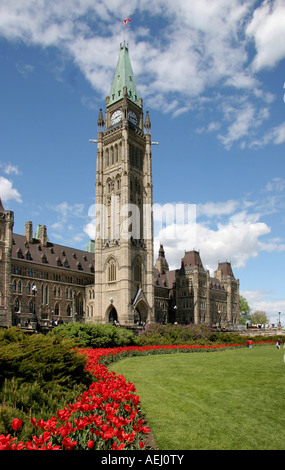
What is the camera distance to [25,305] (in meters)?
60.8

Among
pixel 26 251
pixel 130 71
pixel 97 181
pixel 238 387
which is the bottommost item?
pixel 238 387

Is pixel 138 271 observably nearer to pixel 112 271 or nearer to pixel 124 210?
pixel 112 271

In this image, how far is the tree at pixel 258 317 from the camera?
411 ft

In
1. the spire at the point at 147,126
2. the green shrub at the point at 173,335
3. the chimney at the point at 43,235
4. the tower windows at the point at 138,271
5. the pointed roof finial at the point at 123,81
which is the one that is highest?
the pointed roof finial at the point at 123,81

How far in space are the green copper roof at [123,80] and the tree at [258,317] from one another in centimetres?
8027

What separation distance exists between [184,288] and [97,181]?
34.9m

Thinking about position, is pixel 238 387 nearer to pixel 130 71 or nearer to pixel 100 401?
pixel 100 401

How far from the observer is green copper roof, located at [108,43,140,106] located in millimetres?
77000

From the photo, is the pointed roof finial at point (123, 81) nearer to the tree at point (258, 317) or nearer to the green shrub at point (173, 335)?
A: the green shrub at point (173, 335)

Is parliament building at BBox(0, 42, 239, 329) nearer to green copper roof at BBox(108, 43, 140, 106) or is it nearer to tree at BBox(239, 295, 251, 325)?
green copper roof at BBox(108, 43, 140, 106)

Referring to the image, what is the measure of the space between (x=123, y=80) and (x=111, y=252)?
113ft

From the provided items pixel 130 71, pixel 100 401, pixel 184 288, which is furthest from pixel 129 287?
pixel 100 401

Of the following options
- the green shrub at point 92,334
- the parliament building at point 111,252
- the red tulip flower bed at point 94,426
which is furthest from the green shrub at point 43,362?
the parliament building at point 111,252
